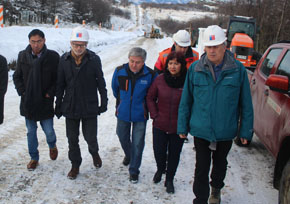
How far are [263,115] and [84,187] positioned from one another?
274 cm

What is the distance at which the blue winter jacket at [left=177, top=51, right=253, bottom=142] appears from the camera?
9.43 feet

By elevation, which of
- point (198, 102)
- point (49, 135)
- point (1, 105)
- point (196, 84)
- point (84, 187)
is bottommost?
point (84, 187)

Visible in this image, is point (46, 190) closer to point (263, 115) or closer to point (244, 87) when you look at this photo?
point (244, 87)

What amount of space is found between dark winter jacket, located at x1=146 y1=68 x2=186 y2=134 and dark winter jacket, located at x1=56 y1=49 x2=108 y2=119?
81cm

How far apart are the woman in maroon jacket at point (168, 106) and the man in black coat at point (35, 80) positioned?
1422mm

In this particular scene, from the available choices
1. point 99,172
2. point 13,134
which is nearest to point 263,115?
point 99,172

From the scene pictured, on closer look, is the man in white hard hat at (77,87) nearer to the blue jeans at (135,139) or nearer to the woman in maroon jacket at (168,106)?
the blue jeans at (135,139)

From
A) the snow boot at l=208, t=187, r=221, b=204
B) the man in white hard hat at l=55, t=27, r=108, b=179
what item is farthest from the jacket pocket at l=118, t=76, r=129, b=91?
the snow boot at l=208, t=187, r=221, b=204

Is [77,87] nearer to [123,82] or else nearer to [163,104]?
[123,82]

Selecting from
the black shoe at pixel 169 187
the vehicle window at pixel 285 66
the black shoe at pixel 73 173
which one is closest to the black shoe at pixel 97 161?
the black shoe at pixel 73 173

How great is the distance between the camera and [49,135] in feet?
13.6

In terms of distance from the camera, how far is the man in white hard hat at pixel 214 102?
9.43 feet

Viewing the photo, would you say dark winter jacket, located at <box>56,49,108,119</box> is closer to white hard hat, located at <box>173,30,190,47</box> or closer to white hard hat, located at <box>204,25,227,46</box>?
white hard hat, located at <box>173,30,190,47</box>

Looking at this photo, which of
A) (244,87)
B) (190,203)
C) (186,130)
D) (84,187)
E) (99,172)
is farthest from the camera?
(99,172)
